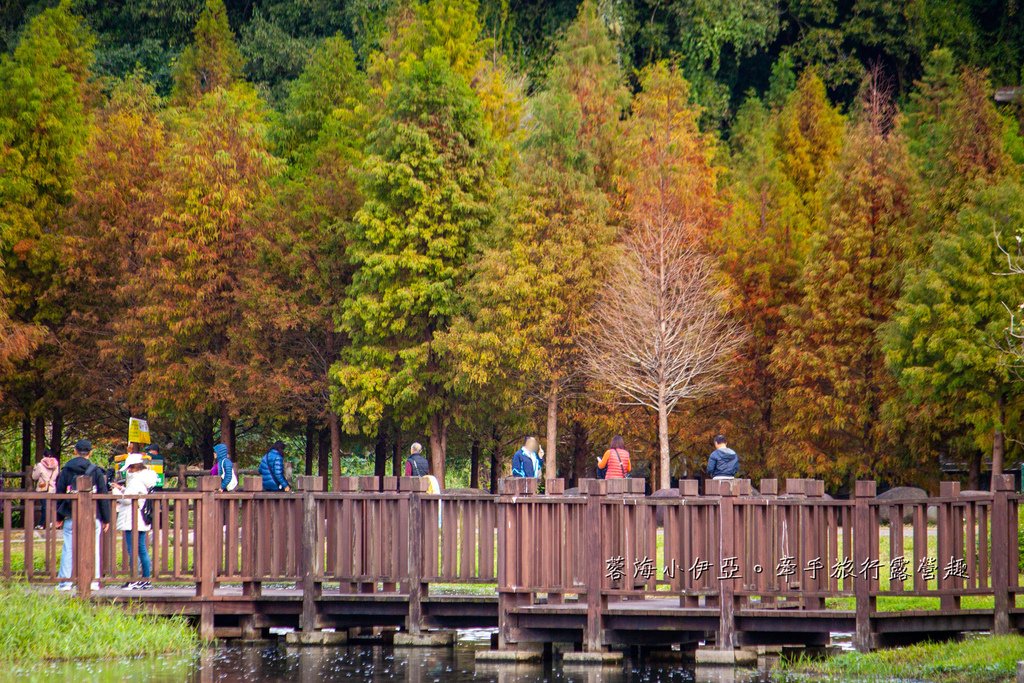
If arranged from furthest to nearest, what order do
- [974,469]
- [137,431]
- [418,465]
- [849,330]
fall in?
1. [849,330]
2. [974,469]
3. [137,431]
4. [418,465]

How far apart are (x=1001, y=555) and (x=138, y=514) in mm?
10328

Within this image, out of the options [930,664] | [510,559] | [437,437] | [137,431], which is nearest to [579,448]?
[437,437]

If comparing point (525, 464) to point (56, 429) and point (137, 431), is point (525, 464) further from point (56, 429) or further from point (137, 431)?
point (56, 429)

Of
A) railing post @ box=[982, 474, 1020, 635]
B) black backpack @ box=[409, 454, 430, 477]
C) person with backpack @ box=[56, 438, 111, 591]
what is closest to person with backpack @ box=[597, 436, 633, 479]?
black backpack @ box=[409, 454, 430, 477]

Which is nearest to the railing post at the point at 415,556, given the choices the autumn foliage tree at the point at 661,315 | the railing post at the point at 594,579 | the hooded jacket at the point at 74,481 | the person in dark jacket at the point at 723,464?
the railing post at the point at 594,579

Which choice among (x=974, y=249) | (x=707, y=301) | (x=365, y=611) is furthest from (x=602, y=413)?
(x=365, y=611)

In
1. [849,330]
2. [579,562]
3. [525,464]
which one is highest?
[849,330]

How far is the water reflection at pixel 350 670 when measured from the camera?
54.1ft

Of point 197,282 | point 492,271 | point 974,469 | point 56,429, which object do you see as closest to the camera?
point 974,469

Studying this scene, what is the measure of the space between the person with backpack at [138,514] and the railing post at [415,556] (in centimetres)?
328

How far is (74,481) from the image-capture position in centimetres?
2050

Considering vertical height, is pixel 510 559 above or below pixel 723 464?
below

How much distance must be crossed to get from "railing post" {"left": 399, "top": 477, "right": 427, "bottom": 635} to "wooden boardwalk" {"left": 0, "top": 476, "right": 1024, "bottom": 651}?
21 mm

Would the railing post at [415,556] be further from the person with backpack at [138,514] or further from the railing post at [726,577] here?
the railing post at [726,577]
